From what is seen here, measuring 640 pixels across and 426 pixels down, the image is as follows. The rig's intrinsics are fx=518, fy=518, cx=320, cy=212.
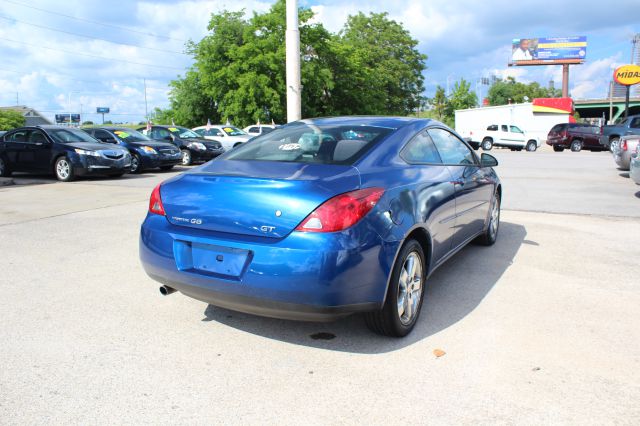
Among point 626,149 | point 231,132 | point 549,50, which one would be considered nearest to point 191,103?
point 231,132

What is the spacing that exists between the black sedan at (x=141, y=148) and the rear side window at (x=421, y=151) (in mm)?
12385

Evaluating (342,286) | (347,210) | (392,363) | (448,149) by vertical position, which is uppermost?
(448,149)

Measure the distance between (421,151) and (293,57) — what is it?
11.4 m

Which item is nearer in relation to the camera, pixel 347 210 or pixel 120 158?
pixel 347 210

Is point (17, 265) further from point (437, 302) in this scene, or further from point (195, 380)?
point (437, 302)

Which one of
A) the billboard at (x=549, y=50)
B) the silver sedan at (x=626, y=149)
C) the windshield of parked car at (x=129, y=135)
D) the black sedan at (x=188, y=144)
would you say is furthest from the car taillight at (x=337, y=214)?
the billboard at (x=549, y=50)

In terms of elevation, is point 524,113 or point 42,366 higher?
point 524,113

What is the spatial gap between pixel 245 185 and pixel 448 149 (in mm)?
→ 2312

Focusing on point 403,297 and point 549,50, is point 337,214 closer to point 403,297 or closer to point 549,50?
point 403,297

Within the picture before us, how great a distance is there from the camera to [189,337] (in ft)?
11.5

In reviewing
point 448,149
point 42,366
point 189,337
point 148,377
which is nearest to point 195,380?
point 148,377

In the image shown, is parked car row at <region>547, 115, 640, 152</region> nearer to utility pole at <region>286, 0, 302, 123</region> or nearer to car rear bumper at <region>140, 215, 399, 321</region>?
utility pole at <region>286, 0, 302, 123</region>

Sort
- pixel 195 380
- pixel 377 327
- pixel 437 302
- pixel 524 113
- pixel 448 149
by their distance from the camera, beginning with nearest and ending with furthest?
pixel 195 380
pixel 377 327
pixel 437 302
pixel 448 149
pixel 524 113

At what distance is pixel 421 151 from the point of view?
13.5 feet
